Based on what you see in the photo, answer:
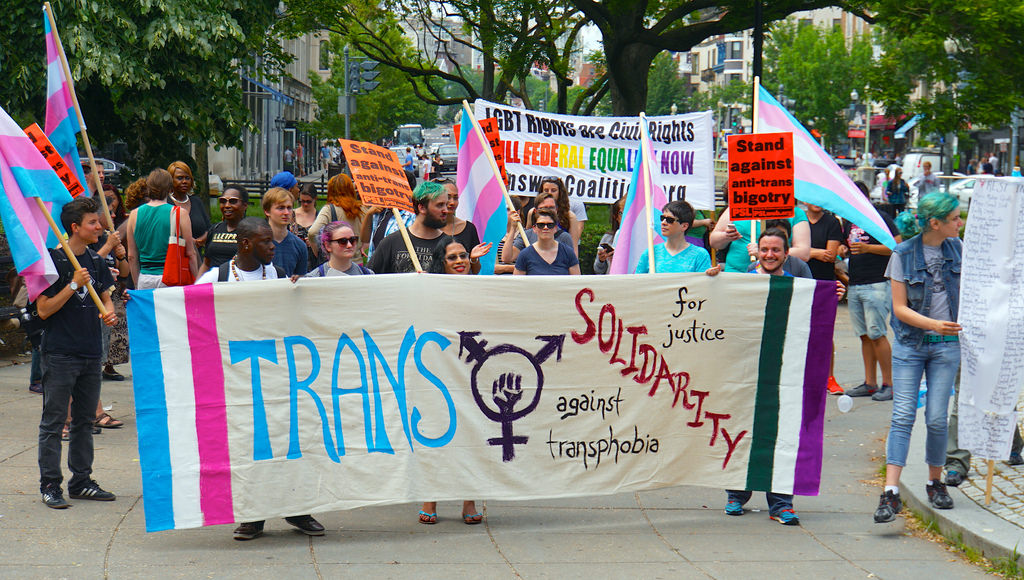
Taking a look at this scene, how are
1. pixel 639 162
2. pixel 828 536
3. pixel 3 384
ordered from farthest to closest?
pixel 3 384 < pixel 639 162 < pixel 828 536

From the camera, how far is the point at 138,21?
1391 centimetres

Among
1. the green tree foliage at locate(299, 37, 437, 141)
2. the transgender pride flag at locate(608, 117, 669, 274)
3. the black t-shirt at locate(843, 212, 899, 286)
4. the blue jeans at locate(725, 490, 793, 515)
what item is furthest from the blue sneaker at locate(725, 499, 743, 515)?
the green tree foliage at locate(299, 37, 437, 141)

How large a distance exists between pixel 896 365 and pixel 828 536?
1.01m

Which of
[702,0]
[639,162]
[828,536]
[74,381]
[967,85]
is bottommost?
[828,536]

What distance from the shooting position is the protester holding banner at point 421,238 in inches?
278

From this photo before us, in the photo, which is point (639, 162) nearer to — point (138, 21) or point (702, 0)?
point (138, 21)

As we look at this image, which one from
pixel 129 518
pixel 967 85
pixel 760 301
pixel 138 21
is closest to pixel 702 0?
pixel 967 85

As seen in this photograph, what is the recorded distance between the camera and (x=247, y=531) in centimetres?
569

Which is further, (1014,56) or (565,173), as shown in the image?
(1014,56)

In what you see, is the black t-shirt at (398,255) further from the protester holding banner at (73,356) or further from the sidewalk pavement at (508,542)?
the protester holding banner at (73,356)

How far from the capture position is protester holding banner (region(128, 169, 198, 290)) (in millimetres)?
8664

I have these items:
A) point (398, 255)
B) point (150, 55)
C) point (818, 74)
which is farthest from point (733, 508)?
point (818, 74)

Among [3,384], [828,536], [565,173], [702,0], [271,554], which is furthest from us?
[702,0]

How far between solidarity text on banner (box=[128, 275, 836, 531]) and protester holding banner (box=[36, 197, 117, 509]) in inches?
30.9
